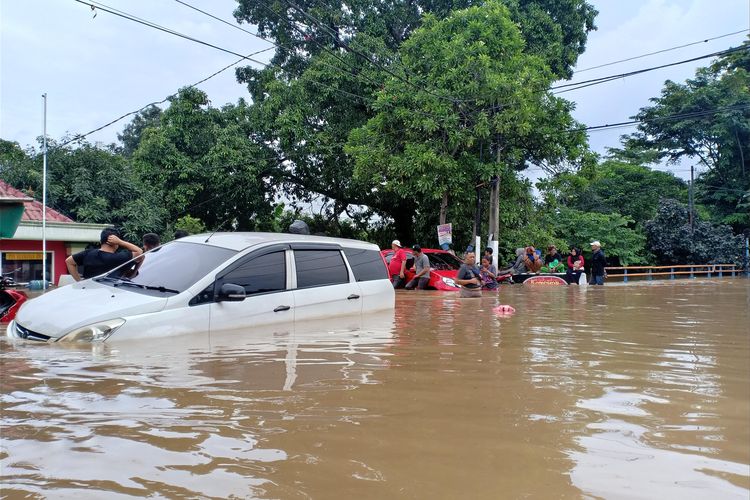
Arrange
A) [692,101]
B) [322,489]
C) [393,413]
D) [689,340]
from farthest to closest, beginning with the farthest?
1. [692,101]
2. [689,340]
3. [393,413]
4. [322,489]

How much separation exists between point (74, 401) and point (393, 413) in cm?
199

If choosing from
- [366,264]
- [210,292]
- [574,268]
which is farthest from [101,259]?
[574,268]

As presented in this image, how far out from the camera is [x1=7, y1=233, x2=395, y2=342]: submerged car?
17.7ft

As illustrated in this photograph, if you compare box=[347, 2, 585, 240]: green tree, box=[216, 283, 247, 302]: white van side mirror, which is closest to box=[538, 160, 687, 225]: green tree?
A: box=[347, 2, 585, 240]: green tree

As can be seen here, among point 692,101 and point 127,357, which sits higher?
point 692,101

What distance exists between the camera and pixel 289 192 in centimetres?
2648

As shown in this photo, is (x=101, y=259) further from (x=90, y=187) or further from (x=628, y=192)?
(x=628, y=192)

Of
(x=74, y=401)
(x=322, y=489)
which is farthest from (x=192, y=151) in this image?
(x=322, y=489)

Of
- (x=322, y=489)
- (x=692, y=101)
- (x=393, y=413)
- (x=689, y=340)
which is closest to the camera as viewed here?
(x=322, y=489)

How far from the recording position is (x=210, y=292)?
592 cm

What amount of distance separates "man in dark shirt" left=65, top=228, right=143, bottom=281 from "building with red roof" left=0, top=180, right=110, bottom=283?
444 inches

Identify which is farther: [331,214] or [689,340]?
[331,214]

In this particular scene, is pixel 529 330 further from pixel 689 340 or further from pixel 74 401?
pixel 74 401

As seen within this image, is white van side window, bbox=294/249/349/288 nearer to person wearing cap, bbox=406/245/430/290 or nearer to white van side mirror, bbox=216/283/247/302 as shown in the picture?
white van side mirror, bbox=216/283/247/302
